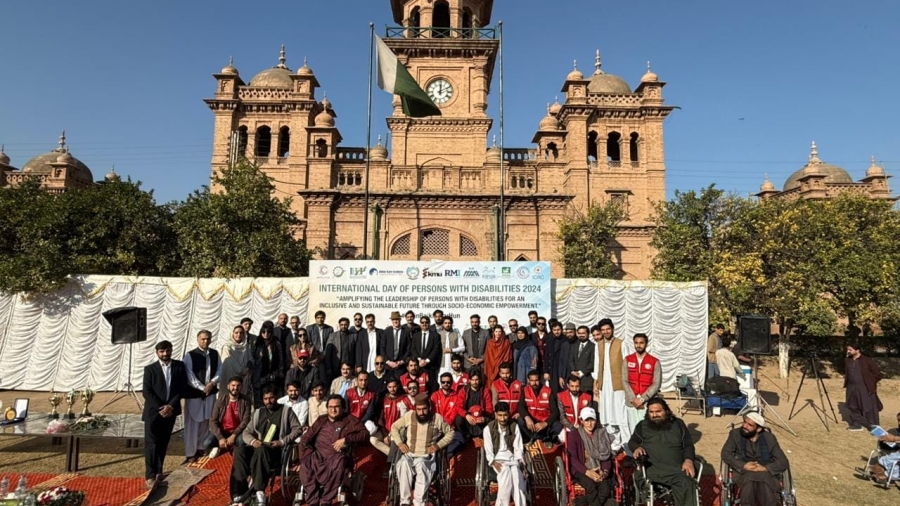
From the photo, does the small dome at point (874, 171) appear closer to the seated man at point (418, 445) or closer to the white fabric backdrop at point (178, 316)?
the white fabric backdrop at point (178, 316)

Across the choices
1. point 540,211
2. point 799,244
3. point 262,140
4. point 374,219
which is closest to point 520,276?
point 540,211

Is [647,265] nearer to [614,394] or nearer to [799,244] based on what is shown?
[799,244]

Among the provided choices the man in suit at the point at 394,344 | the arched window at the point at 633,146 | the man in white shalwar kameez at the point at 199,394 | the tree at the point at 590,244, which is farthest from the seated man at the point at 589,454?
the arched window at the point at 633,146

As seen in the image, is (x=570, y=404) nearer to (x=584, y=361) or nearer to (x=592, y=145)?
(x=584, y=361)

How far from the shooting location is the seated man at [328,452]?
573cm

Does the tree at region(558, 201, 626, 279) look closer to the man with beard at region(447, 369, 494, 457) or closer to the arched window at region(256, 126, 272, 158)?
the man with beard at region(447, 369, 494, 457)

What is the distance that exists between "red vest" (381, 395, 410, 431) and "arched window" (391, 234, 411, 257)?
530 inches

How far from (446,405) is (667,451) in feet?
10.1

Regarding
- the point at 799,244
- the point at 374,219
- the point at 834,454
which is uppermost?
the point at 374,219

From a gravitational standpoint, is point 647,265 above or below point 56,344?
above

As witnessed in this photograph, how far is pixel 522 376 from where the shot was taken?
8641 millimetres

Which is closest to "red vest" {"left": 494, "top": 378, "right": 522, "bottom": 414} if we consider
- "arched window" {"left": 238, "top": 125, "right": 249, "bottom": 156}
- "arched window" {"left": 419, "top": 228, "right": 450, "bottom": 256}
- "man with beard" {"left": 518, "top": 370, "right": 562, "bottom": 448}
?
"man with beard" {"left": 518, "top": 370, "right": 562, "bottom": 448}

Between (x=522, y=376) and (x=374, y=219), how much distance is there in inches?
518

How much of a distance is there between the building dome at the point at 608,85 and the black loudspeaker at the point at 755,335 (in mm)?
22225
